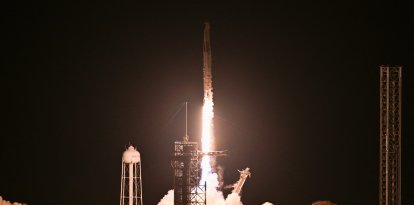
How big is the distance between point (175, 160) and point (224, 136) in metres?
7.65

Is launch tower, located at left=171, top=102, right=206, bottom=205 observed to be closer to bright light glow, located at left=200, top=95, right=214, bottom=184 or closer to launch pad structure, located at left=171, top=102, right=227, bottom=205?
launch pad structure, located at left=171, top=102, right=227, bottom=205

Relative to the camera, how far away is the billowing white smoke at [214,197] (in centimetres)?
4006

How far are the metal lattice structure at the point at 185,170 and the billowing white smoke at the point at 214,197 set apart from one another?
10.2 ft

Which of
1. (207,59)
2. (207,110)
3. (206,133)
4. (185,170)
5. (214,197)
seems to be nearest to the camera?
(185,170)

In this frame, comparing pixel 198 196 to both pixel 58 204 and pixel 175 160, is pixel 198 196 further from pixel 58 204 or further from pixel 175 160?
pixel 58 204

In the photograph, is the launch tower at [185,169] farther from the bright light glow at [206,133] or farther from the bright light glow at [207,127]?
the bright light glow at [207,127]

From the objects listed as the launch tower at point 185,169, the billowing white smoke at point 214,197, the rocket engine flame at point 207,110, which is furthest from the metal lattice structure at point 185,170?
the rocket engine flame at point 207,110

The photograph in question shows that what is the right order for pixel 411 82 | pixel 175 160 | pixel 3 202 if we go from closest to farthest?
pixel 175 160, pixel 3 202, pixel 411 82

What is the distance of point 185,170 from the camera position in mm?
36562

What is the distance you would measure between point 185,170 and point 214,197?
12.7 ft

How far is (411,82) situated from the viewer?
1682 inches

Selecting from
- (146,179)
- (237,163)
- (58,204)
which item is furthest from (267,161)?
(58,204)

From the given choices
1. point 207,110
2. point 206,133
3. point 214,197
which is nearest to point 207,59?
point 207,110

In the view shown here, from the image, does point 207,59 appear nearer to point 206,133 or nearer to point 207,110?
point 207,110
